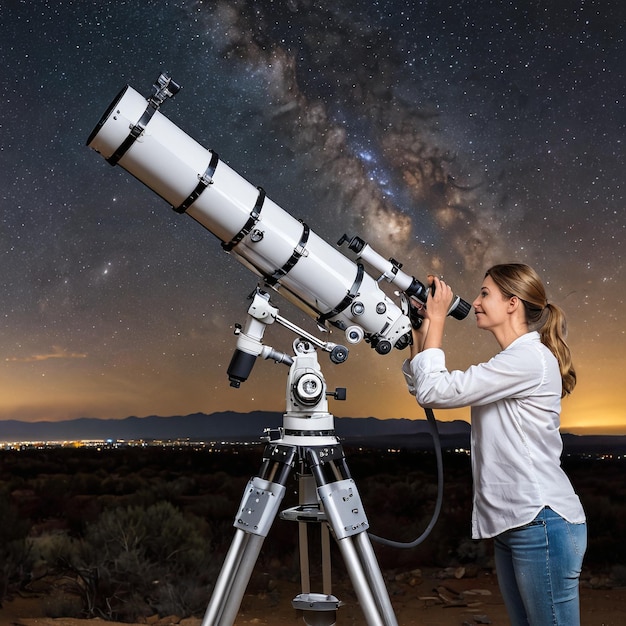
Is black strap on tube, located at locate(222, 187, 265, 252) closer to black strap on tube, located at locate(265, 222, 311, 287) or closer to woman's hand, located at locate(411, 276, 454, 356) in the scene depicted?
black strap on tube, located at locate(265, 222, 311, 287)

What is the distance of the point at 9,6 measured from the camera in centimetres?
587

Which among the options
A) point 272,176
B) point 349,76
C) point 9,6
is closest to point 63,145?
point 9,6

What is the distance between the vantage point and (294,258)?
8.33ft

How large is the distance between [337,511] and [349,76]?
174 inches

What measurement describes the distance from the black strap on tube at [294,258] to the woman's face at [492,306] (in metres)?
0.71

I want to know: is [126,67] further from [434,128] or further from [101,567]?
[101,567]

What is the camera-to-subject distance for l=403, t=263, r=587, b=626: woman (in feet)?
6.11

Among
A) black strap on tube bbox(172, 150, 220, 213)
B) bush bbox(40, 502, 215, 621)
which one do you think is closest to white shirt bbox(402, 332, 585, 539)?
black strap on tube bbox(172, 150, 220, 213)

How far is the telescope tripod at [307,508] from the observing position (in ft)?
7.18

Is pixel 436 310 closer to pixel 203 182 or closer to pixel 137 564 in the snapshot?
pixel 203 182

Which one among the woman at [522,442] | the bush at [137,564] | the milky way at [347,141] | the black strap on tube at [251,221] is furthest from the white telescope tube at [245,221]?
the bush at [137,564]

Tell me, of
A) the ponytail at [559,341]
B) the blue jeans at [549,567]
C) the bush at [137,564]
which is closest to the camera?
the blue jeans at [549,567]

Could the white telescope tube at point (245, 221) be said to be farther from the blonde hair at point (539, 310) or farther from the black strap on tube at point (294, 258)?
the blonde hair at point (539, 310)

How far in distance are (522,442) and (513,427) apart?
0.05 m
